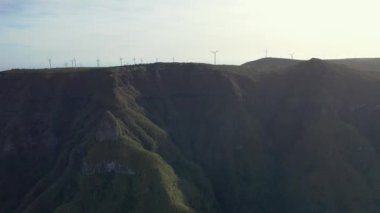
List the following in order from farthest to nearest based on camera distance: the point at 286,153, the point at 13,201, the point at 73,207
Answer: the point at 286,153 → the point at 13,201 → the point at 73,207

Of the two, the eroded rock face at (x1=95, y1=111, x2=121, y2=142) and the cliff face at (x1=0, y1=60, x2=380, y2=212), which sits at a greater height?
the eroded rock face at (x1=95, y1=111, x2=121, y2=142)

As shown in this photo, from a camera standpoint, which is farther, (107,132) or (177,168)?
(177,168)

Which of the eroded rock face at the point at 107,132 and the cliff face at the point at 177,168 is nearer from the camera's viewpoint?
the cliff face at the point at 177,168

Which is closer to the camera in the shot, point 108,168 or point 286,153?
point 108,168

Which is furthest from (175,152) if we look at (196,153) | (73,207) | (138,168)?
(73,207)

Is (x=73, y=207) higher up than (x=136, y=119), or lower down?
lower down

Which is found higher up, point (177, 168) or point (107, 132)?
point (107, 132)

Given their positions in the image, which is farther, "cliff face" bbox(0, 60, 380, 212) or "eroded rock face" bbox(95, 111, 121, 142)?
"eroded rock face" bbox(95, 111, 121, 142)

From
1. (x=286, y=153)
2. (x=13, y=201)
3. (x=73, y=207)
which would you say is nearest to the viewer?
(x=73, y=207)

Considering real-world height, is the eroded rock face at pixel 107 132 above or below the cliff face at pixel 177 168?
above

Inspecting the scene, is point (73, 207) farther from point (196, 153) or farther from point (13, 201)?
point (196, 153)
